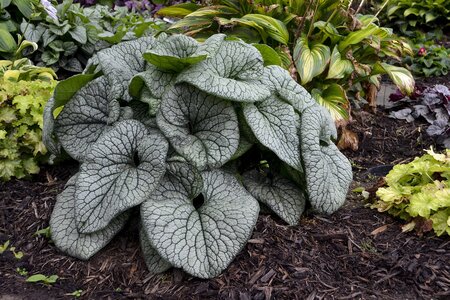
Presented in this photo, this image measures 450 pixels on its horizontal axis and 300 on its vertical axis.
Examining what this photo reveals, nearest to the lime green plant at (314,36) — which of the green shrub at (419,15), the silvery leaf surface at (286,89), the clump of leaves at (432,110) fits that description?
the clump of leaves at (432,110)

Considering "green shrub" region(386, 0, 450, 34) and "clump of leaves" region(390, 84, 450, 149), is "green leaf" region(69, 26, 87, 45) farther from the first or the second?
"green shrub" region(386, 0, 450, 34)

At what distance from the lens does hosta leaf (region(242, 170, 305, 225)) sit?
10.1ft

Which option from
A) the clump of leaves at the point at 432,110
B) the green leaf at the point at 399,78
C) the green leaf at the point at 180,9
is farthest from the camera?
the green leaf at the point at 180,9

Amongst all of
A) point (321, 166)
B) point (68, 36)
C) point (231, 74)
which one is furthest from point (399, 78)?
point (68, 36)

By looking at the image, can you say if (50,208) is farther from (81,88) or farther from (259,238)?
(259,238)

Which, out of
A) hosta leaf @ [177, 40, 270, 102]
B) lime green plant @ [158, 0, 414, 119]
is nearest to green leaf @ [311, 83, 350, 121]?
lime green plant @ [158, 0, 414, 119]

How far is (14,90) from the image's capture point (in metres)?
3.69

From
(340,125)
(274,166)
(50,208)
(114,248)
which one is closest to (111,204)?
(114,248)

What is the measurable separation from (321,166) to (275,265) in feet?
1.91

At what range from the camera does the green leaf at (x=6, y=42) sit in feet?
15.5

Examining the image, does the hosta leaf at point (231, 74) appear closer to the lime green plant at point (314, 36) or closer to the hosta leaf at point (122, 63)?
the hosta leaf at point (122, 63)

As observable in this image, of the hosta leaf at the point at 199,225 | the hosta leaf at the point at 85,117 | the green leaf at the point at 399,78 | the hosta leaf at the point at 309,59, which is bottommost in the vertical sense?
the green leaf at the point at 399,78

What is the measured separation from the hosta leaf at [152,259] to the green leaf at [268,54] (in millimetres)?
1224

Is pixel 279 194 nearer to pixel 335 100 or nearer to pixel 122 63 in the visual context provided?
pixel 122 63
